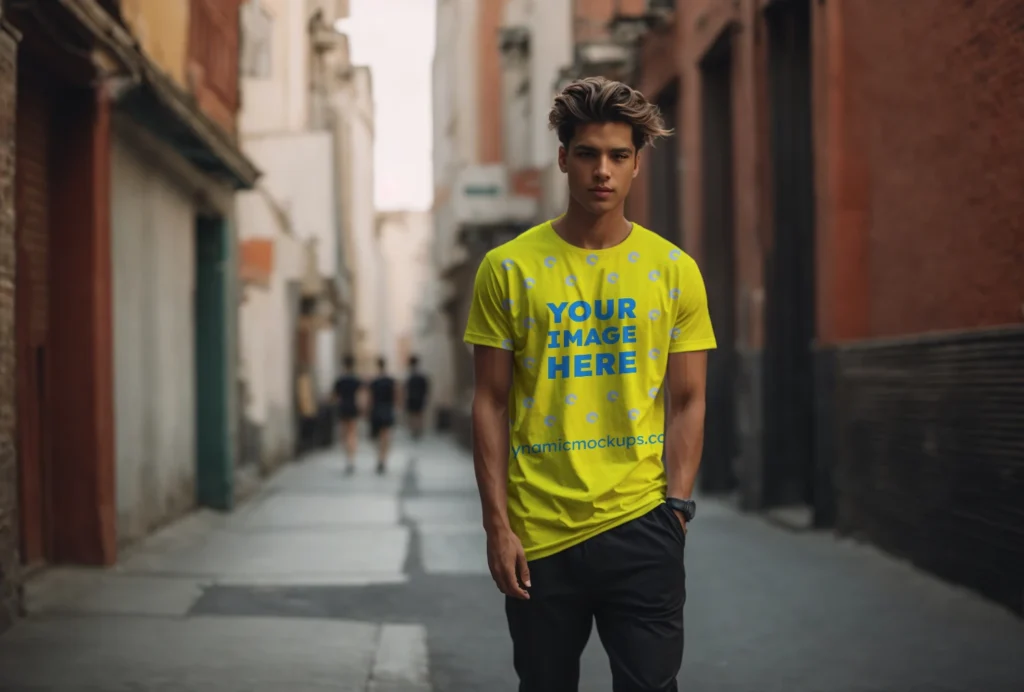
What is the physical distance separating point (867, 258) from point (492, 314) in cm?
780

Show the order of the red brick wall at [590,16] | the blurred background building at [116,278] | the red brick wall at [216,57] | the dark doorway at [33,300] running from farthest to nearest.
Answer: the red brick wall at [590,16]
the red brick wall at [216,57]
the dark doorway at [33,300]
the blurred background building at [116,278]

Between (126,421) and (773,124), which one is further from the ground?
(773,124)

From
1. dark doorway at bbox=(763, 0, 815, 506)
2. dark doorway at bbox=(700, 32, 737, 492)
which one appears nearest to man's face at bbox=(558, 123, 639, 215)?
dark doorway at bbox=(763, 0, 815, 506)

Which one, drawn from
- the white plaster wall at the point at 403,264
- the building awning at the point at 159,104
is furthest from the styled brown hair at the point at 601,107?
the white plaster wall at the point at 403,264

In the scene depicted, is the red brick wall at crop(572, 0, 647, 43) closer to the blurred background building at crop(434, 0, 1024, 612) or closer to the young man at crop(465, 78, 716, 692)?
the blurred background building at crop(434, 0, 1024, 612)

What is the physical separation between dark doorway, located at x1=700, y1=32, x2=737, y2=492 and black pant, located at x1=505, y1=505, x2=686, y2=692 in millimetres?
11864

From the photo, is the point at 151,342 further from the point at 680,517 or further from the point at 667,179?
the point at 680,517

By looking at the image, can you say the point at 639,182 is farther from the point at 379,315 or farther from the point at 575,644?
the point at 379,315

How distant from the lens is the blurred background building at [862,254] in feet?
25.6

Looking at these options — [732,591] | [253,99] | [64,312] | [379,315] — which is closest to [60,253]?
[64,312]

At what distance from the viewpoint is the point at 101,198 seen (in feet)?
31.4

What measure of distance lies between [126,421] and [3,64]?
4.34 meters

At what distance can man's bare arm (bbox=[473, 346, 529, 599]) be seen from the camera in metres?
3.24

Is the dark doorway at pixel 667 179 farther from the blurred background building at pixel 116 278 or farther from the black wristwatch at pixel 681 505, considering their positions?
the black wristwatch at pixel 681 505
